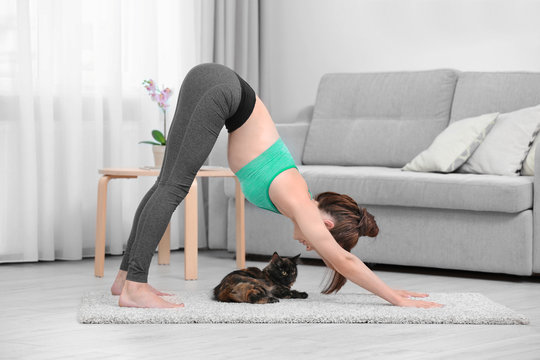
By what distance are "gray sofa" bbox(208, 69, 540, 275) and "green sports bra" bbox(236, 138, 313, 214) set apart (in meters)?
1.14

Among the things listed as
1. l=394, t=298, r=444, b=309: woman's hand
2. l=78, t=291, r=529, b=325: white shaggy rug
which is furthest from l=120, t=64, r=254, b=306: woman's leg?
l=394, t=298, r=444, b=309: woman's hand

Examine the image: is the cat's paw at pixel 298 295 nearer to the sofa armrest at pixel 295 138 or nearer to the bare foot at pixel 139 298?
the bare foot at pixel 139 298

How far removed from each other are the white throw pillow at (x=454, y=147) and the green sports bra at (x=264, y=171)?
4.45ft

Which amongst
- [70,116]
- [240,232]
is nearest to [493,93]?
[240,232]

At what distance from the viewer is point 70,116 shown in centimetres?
443

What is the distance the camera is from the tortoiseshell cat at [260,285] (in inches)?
115

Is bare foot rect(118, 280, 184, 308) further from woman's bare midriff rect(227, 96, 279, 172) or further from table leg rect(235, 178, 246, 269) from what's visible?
table leg rect(235, 178, 246, 269)

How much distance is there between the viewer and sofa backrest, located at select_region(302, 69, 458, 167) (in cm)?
459

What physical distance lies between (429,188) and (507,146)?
0.46 meters

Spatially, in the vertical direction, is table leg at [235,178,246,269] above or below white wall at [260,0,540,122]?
below

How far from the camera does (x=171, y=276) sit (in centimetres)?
386

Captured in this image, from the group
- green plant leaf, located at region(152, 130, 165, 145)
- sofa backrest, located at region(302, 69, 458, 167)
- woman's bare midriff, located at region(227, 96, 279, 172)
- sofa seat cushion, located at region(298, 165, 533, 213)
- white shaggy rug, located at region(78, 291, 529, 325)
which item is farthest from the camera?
sofa backrest, located at region(302, 69, 458, 167)

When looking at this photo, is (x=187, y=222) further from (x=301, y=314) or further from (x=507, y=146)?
(x=507, y=146)

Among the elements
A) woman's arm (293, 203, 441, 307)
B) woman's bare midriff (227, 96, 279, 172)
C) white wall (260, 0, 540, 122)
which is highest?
white wall (260, 0, 540, 122)
